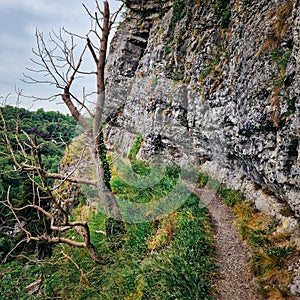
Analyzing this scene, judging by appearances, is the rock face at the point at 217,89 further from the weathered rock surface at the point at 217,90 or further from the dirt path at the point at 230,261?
the dirt path at the point at 230,261

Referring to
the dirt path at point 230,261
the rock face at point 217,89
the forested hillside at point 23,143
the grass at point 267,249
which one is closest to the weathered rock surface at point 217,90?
the rock face at point 217,89

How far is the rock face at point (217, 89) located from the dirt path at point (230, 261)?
1.27 meters

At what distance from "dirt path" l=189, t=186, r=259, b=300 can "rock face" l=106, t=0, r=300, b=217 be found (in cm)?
127

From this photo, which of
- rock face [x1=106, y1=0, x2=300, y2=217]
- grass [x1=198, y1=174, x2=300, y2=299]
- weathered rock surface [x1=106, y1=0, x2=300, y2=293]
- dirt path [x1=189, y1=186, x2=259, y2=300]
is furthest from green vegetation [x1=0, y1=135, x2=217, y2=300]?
rock face [x1=106, y1=0, x2=300, y2=217]

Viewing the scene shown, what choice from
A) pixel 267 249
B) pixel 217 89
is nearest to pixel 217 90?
pixel 217 89

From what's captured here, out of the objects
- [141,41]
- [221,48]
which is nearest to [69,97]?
[221,48]

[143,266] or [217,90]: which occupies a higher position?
[217,90]

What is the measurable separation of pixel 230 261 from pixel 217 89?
7080 mm

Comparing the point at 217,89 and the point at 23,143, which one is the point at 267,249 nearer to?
the point at 23,143

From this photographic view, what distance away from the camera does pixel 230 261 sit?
20.5 ft

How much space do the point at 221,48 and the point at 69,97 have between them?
23.2ft

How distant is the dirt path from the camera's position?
5.32 m

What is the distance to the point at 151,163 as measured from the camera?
47.7 feet

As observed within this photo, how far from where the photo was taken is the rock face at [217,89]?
22.8 feet
